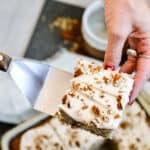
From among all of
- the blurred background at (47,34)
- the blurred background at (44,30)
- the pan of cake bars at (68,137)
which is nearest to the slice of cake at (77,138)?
the pan of cake bars at (68,137)

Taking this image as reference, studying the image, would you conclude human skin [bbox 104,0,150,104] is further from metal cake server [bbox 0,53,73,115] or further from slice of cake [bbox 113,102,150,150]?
slice of cake [bbox 113,102,150,150]

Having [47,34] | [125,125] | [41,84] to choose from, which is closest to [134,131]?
[125,125]

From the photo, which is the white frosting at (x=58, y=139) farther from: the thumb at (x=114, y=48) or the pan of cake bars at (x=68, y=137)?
the thumb at (x=114, y=48)

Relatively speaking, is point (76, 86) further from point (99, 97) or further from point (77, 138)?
point (77, 138)

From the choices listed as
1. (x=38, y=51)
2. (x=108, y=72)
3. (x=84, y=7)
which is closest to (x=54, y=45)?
(x=38, y=51)

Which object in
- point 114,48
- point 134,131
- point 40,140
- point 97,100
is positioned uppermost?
point 114,48

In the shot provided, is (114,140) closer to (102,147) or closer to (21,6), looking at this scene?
(102,147)
